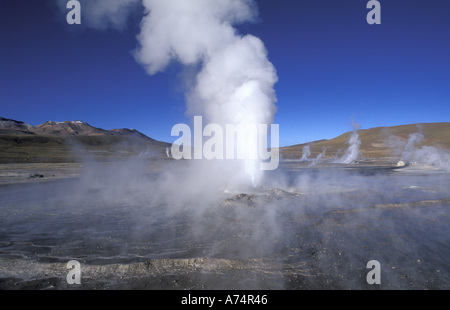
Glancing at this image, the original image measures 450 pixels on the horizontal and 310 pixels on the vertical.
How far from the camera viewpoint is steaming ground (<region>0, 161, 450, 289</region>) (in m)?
4.73

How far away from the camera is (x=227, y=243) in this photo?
6.59 m

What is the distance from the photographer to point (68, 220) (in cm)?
885

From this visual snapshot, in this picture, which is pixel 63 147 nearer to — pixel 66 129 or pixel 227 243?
pixel 227 243

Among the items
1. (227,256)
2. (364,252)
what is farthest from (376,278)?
(227,256)

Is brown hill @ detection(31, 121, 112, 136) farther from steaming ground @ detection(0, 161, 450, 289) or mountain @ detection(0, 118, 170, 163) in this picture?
steaming ground @ detection(0, 161, 450, 289)

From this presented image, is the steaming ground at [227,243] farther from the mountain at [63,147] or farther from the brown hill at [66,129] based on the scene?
the brown hill at [66,129]

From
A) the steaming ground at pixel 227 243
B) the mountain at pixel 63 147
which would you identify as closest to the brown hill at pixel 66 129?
the mountain at pixel 63 147

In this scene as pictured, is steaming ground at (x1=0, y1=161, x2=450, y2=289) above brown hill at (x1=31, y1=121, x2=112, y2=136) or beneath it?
beneath

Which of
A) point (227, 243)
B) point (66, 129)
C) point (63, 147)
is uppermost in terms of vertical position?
point (66, 129)

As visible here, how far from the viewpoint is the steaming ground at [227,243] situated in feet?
15.5

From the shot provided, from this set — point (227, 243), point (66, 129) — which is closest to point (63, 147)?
point (227, 243)

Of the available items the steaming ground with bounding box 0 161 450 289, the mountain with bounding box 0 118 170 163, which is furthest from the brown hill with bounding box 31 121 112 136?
the steaming ground with bounding box 0 161 450 289

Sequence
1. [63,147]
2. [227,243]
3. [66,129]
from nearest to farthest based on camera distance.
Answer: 1. [227,243]
2. [63,147]
3. [66,129]
